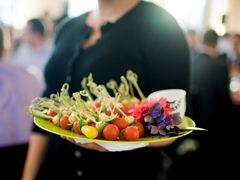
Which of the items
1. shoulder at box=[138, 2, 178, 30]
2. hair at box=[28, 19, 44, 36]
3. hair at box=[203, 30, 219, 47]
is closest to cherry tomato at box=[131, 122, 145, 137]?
shoulder at box=[138, 2, 178, 30]

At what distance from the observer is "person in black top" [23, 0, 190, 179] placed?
2.53ft

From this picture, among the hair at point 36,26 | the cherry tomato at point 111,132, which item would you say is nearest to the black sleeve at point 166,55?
the cherry tomato at point 111,132

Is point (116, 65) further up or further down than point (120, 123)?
further up

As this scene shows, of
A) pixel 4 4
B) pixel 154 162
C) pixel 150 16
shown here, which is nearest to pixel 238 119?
pixel 154 162

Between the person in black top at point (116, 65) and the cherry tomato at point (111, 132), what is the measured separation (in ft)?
0.77

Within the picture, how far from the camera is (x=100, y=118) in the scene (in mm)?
549

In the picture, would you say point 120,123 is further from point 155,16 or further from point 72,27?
point 72,27

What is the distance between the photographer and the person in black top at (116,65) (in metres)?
0.77

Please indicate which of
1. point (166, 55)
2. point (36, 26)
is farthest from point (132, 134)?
point (36, 26)

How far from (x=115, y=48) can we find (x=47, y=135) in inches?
20.6

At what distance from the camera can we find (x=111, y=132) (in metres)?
0.50

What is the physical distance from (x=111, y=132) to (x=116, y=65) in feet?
1.22

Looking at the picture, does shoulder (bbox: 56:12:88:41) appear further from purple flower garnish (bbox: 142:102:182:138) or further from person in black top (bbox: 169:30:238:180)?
person in black top (bbox: 169:30:238:180)

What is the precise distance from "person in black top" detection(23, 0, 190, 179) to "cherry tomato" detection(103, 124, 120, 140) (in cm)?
23
